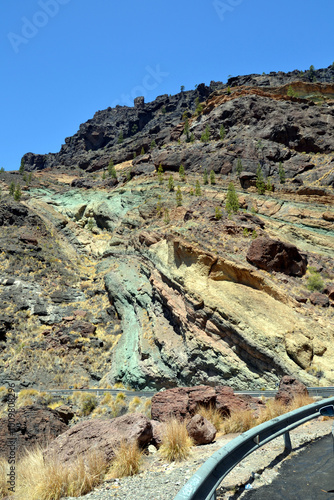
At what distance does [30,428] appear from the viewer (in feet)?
37.1

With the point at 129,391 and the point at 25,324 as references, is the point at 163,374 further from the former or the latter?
the point at 25,324

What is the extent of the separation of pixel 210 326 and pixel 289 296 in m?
5.67

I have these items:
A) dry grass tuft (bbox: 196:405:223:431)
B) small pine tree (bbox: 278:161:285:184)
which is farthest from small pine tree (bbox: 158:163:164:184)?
dry grass tuft (bbox: 196:405:223:431)

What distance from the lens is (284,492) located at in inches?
170

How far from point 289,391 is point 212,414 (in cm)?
296

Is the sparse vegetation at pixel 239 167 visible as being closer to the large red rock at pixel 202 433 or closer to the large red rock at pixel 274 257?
the large red rock at pixel 274 257

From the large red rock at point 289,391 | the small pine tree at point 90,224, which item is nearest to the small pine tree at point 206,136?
the small pine tree at point 90,224

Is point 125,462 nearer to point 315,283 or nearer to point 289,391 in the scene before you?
point 289,391

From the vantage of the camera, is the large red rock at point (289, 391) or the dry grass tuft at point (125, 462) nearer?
the dry grass tuft at point (125, 462)

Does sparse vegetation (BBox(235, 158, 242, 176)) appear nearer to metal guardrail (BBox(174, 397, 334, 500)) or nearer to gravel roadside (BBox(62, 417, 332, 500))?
metal guardrail (BBox(174, 397, 334, 500))

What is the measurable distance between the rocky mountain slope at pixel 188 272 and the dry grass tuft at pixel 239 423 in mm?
8524

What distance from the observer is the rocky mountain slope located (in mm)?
18906

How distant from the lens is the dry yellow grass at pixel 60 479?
5.13m

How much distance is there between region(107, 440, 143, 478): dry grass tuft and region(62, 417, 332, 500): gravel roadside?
0.50 feet
